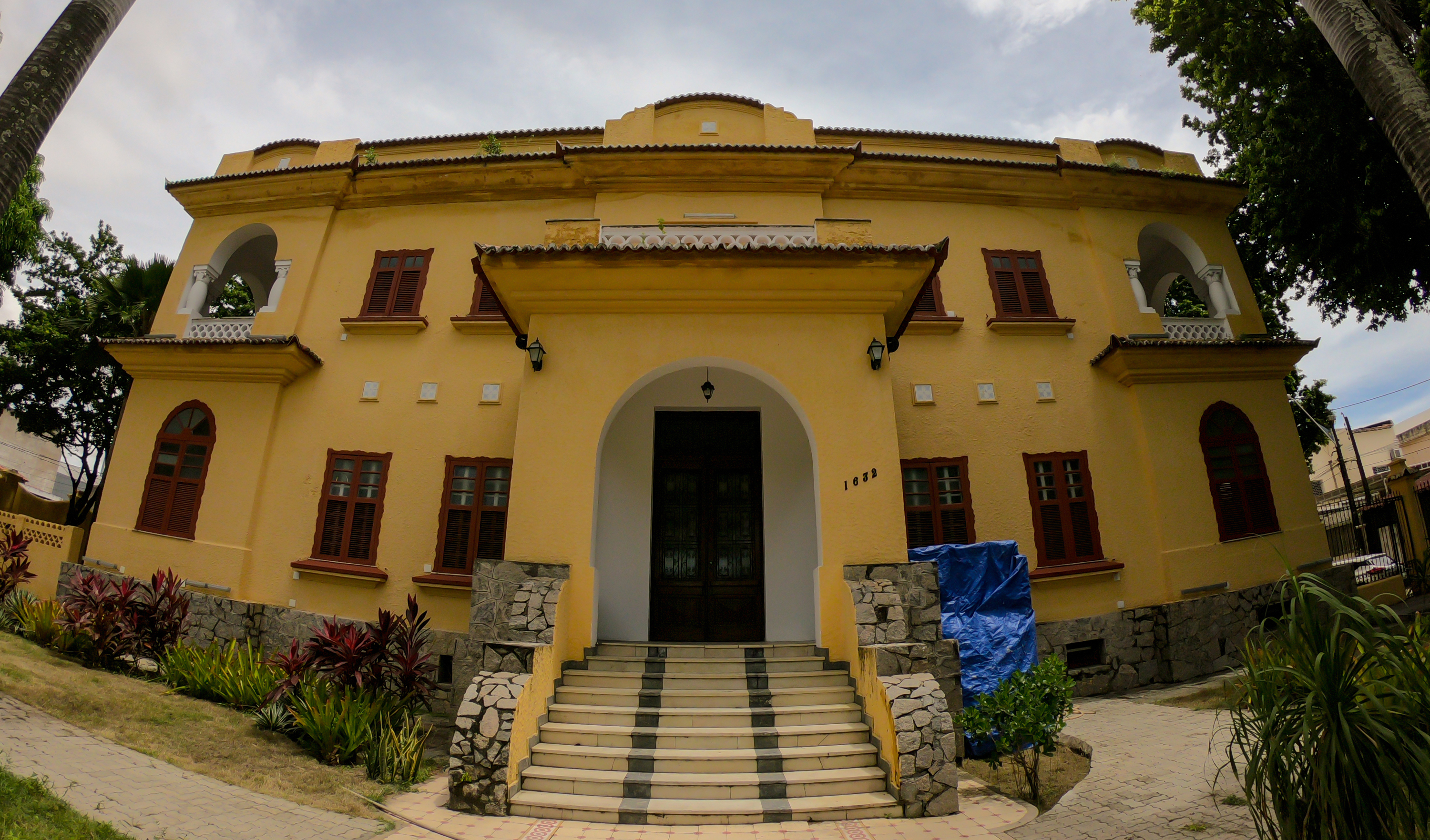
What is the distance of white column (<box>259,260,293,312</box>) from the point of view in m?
11.3

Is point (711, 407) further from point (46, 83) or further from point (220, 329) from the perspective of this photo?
point (220, 329)

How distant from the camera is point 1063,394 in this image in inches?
422

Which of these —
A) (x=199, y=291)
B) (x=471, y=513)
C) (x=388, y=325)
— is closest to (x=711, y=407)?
(x=471, y=513)

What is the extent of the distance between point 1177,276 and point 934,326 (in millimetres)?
7478

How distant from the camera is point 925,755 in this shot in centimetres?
535

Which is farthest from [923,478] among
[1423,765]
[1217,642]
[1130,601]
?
[1423,765]

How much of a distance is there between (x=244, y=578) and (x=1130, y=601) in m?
14.5

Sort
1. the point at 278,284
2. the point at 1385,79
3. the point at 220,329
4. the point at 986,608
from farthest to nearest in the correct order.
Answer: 1. the point at 278,284
2. the point at 220,329
3. the point at 986,608
4. the point at 1385,79

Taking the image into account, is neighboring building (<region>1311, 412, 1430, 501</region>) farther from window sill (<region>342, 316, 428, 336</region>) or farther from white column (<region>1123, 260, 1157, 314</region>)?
window sill (<region>342, 316, 428, 336</region>)

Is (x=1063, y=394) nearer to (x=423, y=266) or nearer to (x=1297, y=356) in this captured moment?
(x=1297, y=356)

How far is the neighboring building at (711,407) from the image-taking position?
23.5 feet

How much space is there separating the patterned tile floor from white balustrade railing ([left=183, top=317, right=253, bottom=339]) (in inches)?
385

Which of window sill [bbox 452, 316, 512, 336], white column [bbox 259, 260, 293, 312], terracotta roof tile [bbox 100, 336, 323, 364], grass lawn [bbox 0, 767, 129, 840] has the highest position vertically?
white column [bbox 259, 260, 293, 312]

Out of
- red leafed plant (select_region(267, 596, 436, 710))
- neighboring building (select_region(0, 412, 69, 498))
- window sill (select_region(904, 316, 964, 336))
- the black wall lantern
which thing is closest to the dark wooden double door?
the black wall lantern
